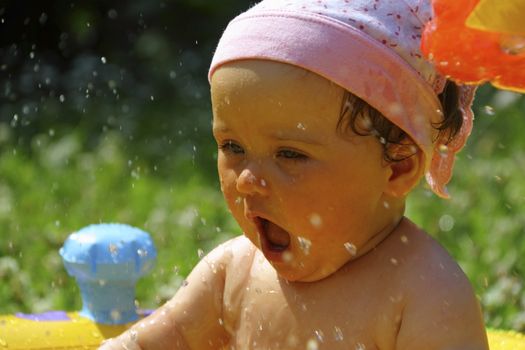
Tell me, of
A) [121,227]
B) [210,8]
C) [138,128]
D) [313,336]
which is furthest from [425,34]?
[210,8]

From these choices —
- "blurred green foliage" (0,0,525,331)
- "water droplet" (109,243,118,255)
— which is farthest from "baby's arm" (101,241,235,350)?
"blurred green foliage" (0,0,525,331)

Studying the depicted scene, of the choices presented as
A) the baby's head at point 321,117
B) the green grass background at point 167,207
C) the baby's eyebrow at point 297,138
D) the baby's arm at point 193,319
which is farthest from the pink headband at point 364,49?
the green grass background at point 167,207

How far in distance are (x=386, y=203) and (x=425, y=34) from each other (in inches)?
17.4

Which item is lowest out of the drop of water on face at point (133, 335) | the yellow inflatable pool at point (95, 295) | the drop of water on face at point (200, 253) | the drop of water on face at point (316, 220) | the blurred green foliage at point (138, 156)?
the blurred green foliage at point (138, 156)

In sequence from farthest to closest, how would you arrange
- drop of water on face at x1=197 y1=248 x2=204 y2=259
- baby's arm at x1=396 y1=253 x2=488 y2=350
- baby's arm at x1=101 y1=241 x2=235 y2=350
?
drop of water on face at x1=197 y1=248 x2=204 y2=259 → baby's arm at x1=101 y1=241 x2=235 y2=350 → baby's arm at x1=396 y1=253 x2=488 y2=350

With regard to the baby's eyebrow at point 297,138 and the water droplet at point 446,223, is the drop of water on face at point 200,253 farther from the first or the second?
A: the baby's eyebrow at point 297,138

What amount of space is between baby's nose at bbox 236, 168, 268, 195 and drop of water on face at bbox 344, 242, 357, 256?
0.22m

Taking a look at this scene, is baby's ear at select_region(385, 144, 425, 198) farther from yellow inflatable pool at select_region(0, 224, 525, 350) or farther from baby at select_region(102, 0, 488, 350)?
yellow inflatable pool at select_region(0, 224, 525, 350)

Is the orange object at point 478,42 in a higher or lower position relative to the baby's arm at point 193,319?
higher

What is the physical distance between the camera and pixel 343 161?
241cm

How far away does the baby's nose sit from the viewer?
2.41 m

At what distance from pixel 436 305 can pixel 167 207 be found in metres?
2.41

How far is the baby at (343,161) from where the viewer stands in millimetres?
2373

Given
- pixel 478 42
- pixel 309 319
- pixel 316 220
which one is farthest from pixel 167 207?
pixel 478 42
